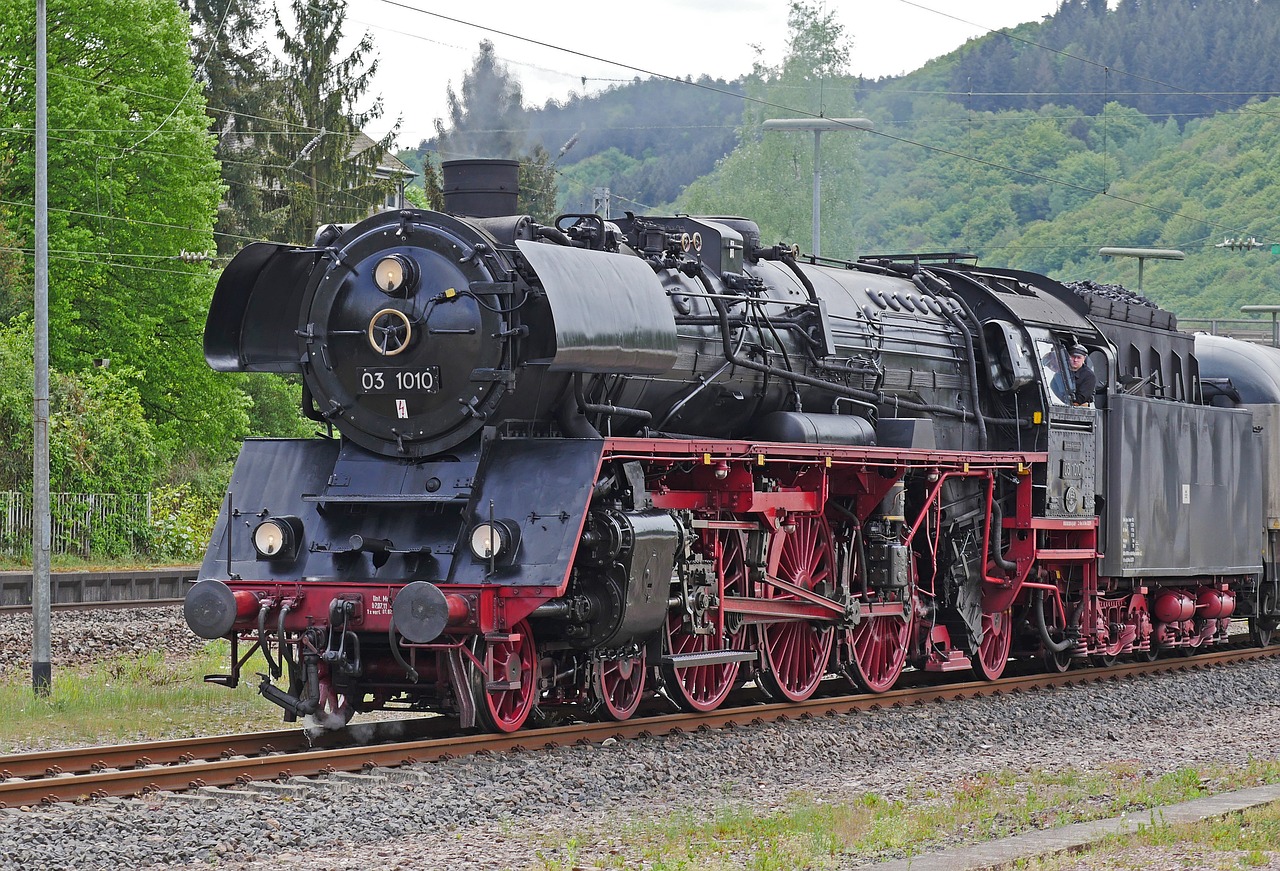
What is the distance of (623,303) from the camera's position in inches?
414

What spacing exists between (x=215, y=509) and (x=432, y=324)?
23475 millimetres

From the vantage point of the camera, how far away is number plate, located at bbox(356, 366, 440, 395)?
1077 cm

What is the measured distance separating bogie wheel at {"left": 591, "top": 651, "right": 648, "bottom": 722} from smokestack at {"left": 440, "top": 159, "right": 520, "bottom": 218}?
3461 millimetres

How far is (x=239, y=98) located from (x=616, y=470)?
34121mm

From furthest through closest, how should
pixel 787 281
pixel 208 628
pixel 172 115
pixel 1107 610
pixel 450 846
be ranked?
pixel 172 115 < pixel 1107 610 < pixel 787 281 < pixel 208 628 < pixel 450 846

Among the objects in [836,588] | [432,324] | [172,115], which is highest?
[172,115]

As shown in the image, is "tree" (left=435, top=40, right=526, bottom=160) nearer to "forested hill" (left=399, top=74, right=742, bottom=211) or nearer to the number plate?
the number plate

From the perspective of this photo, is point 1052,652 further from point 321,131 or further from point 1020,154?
point 1020,154

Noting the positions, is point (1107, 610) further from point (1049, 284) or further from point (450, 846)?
point (450, 846)

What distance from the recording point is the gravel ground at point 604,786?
24.8 feet

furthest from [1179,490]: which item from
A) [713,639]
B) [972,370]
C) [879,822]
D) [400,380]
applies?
[879,822]

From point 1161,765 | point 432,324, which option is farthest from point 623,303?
point 1161,765

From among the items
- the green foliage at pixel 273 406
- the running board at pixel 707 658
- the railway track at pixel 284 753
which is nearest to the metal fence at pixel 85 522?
the green foliage at pixel 273 406

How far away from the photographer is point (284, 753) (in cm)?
1020
